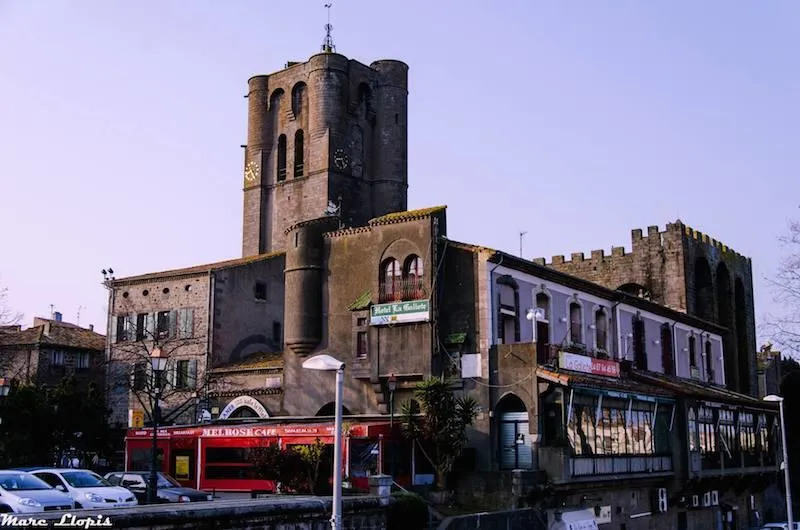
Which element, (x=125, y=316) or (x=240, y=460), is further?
(x=125, y=316)

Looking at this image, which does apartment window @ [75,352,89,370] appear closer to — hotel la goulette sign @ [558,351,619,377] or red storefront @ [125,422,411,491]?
red storefront @ [125,422,411,491]

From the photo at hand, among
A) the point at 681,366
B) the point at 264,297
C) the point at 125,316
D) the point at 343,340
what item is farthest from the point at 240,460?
the point at 681,366

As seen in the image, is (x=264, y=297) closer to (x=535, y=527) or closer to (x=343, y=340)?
(x=343, y=340)

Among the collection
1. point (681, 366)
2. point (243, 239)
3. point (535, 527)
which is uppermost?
point (243, 239)

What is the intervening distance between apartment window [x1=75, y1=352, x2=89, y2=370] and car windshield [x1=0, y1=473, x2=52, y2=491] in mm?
38002

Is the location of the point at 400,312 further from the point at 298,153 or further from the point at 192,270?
the point at 298,153

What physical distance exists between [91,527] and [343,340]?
2175 cm

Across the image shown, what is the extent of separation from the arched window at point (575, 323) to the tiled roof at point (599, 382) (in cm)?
243

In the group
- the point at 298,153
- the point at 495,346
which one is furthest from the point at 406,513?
the point at 298,153

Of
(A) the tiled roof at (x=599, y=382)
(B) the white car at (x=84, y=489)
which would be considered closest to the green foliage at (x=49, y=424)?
(B) the white car at (x=84, y=489)

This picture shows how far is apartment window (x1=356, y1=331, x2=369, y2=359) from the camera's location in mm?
36219

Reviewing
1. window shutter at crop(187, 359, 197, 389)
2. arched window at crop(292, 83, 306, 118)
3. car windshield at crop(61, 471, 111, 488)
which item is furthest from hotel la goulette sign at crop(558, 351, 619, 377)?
arched window at crop(292, 83, 306, 118)

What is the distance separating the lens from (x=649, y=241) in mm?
56875

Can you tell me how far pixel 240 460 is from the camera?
33969mm
